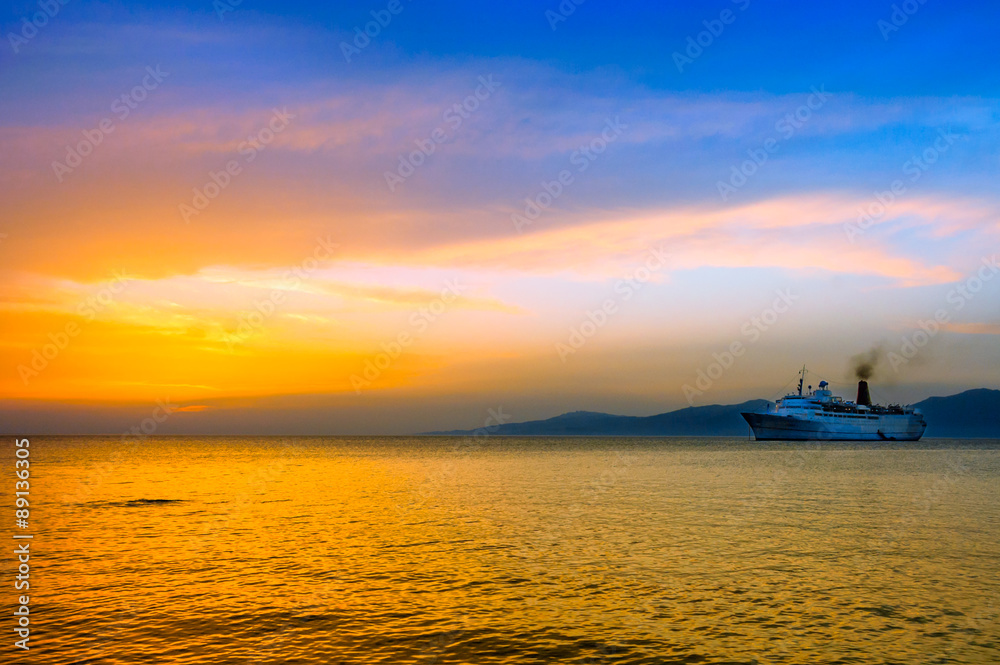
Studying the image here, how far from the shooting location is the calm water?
1750cm

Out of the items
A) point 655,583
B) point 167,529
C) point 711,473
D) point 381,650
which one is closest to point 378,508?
point 167,529

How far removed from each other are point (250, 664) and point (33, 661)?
17.2ft

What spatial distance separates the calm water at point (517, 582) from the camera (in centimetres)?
1750

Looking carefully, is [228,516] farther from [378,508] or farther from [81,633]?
[81,633]

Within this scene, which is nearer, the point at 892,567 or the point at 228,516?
the point at 892,567

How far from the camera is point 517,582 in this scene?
24.4 m

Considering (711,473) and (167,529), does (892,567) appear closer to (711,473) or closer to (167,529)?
(167,529)

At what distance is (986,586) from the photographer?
78.0ft

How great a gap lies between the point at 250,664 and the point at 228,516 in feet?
99.9

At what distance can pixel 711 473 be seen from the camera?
87.7 metres

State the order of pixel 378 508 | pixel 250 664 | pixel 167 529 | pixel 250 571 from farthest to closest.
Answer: pixel 378 508 → pixel 167 529 → pixel 250 571 → pixel 250 664

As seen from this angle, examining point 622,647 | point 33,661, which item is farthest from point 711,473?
point 33,661

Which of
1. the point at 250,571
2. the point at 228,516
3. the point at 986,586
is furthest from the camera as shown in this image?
the point at 228,516

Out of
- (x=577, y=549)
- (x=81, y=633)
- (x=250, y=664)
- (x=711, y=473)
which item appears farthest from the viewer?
(x=711, y=473)
